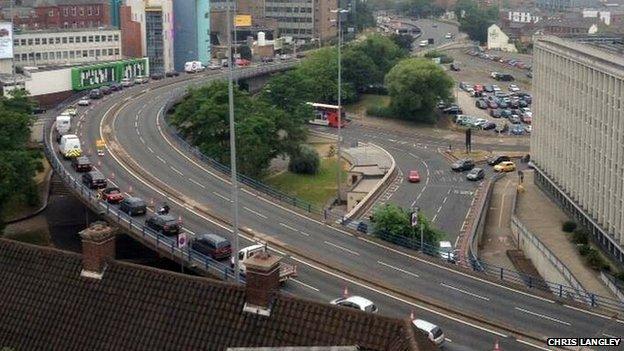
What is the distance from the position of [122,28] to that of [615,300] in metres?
105

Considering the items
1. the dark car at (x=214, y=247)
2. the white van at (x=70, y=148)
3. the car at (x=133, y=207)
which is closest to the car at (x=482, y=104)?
the white van at (x=70, y=148)

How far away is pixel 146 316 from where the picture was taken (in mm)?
28281

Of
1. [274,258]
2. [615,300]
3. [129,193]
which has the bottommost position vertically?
[615,300]

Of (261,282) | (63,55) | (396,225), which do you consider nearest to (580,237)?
(396,225)

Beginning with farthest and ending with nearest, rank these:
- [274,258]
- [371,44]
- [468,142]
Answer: [371,44], [468,142], [274,258]

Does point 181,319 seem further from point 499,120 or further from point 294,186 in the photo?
point 499,120

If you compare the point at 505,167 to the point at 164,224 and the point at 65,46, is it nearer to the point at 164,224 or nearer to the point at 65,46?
the point at 164,224

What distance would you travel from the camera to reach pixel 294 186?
87938mm

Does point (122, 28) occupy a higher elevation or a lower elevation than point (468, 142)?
higher

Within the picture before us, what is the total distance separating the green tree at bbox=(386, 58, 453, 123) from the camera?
12281cm

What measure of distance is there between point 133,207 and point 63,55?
85.3m

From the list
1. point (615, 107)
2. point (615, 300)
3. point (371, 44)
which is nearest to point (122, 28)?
point (371, 44)

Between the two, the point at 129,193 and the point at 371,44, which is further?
the point at 371,44

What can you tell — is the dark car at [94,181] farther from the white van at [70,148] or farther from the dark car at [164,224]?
the dark car at [164,224]
